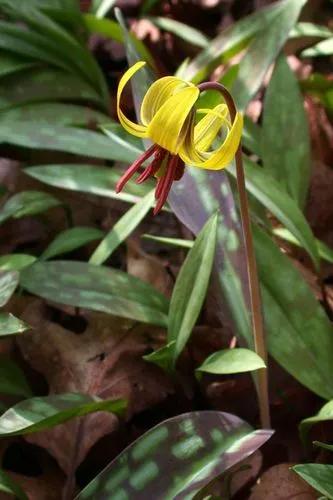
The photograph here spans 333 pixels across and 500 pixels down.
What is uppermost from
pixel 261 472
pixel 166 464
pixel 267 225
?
pixel 267 225

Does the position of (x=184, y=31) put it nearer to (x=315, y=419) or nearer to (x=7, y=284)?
(x=7, y=284)

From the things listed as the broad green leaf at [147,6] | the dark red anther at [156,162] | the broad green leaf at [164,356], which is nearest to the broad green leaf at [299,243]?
the broad green leaf at [164,356]

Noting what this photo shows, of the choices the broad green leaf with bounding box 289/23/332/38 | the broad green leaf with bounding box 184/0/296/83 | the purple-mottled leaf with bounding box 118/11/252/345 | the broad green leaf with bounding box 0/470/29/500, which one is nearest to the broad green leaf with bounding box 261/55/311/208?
the broad green leaf with bounding box 184/0/296/83

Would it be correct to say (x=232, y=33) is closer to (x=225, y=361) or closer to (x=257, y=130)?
(x=257, y=130)

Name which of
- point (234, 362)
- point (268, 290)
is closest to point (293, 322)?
point (268, 290)

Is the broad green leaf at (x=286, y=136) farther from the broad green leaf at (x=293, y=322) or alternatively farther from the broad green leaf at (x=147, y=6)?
the broad green leaf at (x=147, y=6)

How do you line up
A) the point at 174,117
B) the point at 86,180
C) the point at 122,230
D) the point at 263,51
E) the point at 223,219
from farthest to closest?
the point at 263,51 < the point at 86,180 < the point at 122,230 < the point at 223,219 < the point at 174,117

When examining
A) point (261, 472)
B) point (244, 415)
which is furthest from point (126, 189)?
point (261, 472)
